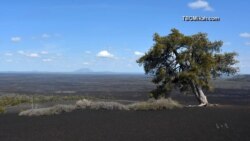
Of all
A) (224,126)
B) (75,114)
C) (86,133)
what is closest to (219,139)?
(224,126)

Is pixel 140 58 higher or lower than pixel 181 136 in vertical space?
higher

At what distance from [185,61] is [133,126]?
13868mm

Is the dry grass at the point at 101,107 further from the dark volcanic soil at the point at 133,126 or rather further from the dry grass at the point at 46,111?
the dark volcanic soil at the point at 133,126

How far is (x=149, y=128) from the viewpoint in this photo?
2256 cm

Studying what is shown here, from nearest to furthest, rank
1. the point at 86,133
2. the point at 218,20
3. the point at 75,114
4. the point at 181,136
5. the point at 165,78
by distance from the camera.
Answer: the point at 181,136, the point at 86,133, the point at 75,114, the point at 218,20, the point at 165,78

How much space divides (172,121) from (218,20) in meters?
11.9

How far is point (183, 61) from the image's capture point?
3569 cm

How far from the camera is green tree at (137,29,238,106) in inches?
1415

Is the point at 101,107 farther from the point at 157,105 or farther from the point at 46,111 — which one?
the point at 46,111

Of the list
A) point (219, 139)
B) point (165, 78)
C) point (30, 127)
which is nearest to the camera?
point (219, 139)

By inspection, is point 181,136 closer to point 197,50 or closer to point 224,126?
point 224,126

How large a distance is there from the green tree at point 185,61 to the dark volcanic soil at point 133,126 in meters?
6.09

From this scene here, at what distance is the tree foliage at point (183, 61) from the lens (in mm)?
35906

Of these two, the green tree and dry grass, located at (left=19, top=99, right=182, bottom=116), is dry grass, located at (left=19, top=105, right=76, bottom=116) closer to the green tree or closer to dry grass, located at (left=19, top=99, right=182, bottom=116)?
dry grass, located at (left=19, top=99, right=182, bottom=116)
